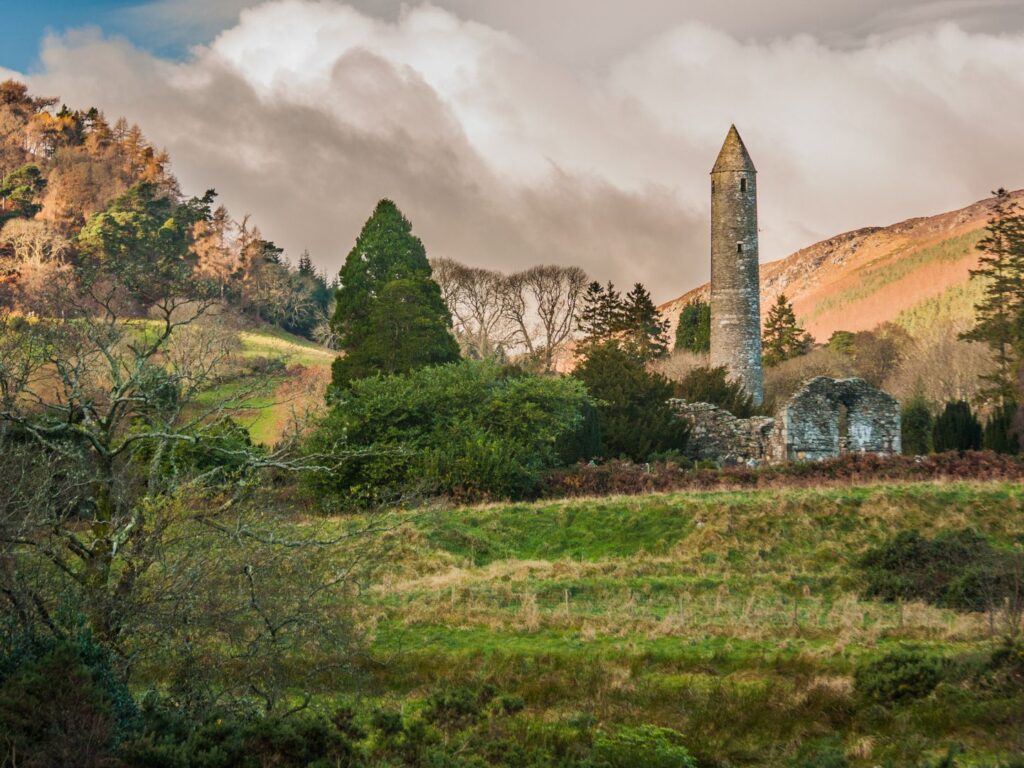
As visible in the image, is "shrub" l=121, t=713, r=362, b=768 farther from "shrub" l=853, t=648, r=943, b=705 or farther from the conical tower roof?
the conical tower roof

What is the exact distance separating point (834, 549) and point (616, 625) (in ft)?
23.1

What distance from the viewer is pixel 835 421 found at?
37.1 meters

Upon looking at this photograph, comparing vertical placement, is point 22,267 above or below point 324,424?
above

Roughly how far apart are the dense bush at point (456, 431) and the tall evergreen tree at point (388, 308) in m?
6.37

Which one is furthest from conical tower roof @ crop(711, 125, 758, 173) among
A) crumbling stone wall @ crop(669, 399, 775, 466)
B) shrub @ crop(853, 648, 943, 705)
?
shrub @ crop(853, 648, 943, 705)

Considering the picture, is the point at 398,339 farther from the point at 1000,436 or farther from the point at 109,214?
the point at 109,214

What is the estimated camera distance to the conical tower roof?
48688 millimetres

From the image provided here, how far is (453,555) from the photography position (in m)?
20.5

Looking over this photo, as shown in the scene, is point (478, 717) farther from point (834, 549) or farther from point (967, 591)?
point (834, 549)

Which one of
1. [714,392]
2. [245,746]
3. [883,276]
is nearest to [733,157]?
[714,392]

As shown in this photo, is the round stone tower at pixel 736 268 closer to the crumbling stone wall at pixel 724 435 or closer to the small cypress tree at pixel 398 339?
the crumbling stone wall at pixel 724 435

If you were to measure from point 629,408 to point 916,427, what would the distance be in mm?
13296

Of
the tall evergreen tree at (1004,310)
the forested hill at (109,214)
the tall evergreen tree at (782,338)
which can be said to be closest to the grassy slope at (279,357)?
the forested hill at (109,214)

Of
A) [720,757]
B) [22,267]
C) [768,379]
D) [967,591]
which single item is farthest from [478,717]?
[22,267]
